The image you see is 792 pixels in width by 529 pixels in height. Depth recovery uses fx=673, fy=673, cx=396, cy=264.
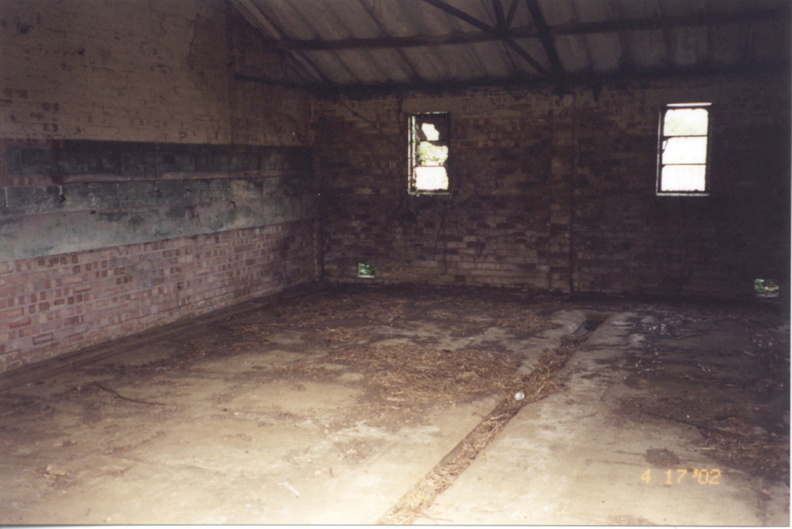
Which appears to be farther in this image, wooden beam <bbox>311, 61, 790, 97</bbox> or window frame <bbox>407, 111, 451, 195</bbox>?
window frame <bbox>407, 111, 451, 195</bbox>

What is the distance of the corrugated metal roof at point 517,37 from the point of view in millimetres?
7789

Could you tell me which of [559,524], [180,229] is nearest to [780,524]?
[559,524]

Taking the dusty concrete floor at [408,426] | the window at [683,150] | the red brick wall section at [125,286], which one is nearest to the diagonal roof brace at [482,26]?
the window at [683,150]

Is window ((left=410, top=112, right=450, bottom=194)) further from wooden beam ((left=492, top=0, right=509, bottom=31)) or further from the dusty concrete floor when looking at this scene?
the dusty concrete floor

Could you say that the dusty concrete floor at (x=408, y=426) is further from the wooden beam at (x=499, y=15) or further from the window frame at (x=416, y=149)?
the wooden beam at (x=499, y=15)

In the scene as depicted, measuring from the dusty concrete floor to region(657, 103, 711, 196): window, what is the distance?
2.24 m

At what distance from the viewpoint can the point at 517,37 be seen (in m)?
8.41

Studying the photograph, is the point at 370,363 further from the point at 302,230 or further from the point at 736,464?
the point at 302,230

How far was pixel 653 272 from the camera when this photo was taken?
9.52 m

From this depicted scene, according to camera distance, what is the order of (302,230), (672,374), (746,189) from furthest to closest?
(302,230) → (746,189) → (672,374)

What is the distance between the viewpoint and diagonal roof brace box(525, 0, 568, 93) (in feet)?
25.4

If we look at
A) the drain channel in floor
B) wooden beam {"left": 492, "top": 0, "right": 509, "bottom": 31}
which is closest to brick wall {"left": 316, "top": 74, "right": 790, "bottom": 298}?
wooden beam {"left": 492, "top": 0, "right": 509, "bottom": 31}

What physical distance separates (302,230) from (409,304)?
2.54 meters

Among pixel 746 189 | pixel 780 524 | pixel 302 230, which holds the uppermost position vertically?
pixel 746 189
